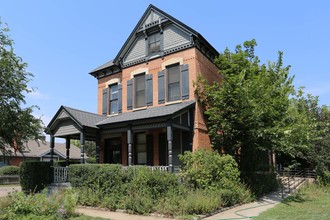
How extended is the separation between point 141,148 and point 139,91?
12.2 feet

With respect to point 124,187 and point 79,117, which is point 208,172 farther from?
point 79,117

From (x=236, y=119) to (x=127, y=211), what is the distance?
25.5 feet

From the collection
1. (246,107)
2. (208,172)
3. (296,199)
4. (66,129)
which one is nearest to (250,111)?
(246,107)

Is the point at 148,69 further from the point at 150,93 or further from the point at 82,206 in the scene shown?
the point at 82,206

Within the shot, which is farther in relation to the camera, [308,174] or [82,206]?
[308,174]

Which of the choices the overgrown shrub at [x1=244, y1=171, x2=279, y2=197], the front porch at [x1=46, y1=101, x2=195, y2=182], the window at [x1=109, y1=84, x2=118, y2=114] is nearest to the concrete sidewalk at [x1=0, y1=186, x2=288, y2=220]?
the overgrown shrub at [x1=244, y1=171, x2=279, y2=197]

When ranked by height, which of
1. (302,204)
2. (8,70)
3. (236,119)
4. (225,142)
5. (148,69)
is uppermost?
(148,69)

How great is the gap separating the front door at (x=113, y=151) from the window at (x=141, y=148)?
1579 mm

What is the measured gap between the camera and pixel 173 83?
58.2 ft

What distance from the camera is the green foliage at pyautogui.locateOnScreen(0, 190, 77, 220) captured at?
843cm

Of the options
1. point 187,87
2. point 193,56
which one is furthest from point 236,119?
point 193,56

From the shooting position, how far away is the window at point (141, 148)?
1873 centimetres

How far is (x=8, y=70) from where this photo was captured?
36.1ft

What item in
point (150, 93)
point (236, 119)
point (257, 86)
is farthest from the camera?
point (150, 93)
